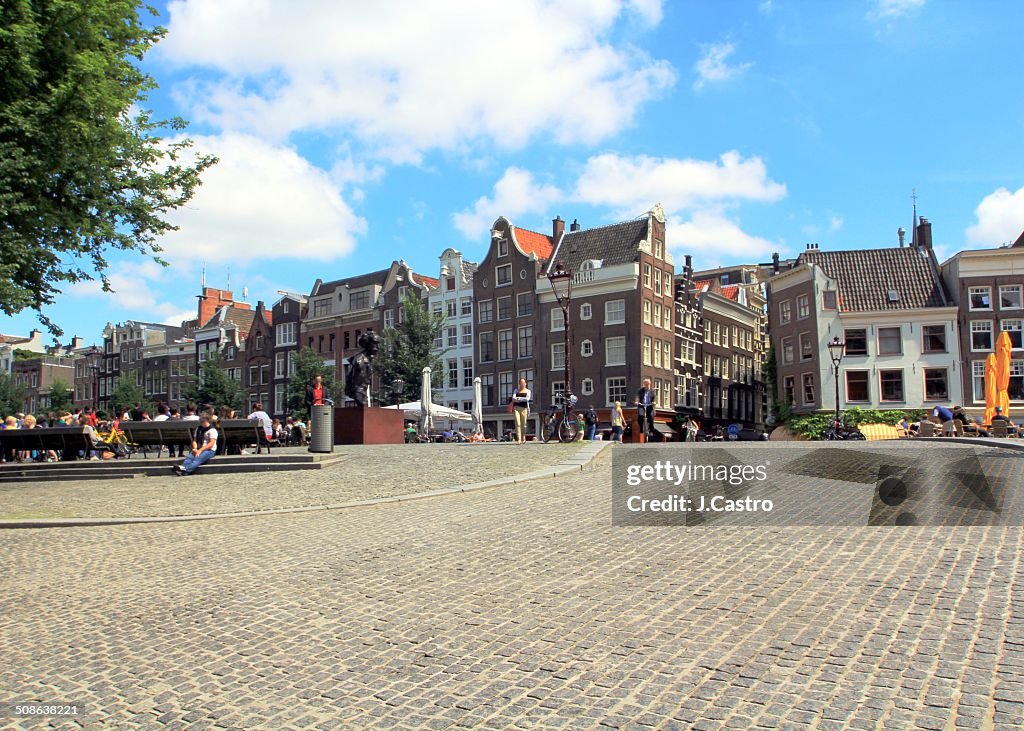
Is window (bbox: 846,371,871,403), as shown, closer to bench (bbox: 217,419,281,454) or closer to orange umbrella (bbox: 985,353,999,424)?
orange umbrella (bbox: 985,353,999,424)

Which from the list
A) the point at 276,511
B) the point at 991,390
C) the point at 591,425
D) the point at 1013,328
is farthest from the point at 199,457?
the point at 1013,328

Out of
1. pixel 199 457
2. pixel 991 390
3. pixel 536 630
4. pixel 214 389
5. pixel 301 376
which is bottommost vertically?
pixel 536 630

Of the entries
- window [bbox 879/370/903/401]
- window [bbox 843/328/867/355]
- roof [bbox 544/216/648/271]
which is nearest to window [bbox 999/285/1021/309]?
window [bbox 879/370/903/401]

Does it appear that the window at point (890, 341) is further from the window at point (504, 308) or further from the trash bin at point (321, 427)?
the trash bin at point (321, 427)

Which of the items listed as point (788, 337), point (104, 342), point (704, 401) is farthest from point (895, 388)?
point (104, 342)

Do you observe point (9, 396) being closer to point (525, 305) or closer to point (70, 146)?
point (525, 305)

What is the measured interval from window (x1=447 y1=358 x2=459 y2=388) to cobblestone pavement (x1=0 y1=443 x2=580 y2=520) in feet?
150

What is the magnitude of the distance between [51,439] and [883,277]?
152ft

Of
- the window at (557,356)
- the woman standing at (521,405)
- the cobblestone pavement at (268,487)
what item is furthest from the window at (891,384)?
the cobblestone pavement at (268,487)

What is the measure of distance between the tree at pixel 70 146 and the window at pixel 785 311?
145ft

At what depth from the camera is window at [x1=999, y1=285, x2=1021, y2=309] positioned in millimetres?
49406

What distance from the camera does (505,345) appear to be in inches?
2447

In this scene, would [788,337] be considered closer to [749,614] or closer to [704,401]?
[704,401]

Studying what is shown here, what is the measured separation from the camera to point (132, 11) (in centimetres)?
1725
